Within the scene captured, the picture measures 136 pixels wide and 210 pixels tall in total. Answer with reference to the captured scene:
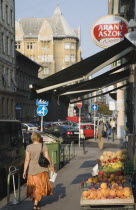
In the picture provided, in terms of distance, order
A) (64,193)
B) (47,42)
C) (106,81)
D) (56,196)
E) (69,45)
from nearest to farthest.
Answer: (106,81), (56,196), (64,193), (47,42), (69,45)

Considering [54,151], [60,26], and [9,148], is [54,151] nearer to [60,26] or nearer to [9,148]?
[9,148]

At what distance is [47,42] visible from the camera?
413 feet

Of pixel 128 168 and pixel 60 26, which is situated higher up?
pixel 60 26

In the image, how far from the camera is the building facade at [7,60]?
59.4 meters

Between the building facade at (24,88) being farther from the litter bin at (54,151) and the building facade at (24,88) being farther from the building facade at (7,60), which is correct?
the litter bin at (54,151)

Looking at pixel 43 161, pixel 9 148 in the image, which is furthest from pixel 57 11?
pixel 43 161

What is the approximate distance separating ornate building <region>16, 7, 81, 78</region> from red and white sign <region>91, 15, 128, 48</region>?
106708 millimetres

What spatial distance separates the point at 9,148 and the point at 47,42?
113 meters

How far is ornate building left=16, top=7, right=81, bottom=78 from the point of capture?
4909 inches

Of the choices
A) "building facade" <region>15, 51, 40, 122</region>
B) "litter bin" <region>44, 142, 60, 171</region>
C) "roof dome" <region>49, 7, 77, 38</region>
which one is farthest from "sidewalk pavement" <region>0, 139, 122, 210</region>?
"roof dome" <region>49, 7, 77, 38</region>

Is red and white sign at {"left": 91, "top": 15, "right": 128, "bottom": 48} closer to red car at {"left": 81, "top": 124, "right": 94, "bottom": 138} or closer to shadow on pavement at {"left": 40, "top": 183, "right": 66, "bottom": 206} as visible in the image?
shadow on pavement at {"left": 40, "top": 183, "right": 66, "bottom": 206}

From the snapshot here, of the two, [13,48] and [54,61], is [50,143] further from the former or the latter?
[54,61]

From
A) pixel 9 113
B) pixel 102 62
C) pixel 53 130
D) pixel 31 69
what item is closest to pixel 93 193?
pixel 102 62

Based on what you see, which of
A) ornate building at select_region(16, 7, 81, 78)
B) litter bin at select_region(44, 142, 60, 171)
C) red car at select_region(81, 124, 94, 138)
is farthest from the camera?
ornate building at select_region(16, 7, 81, 78)
